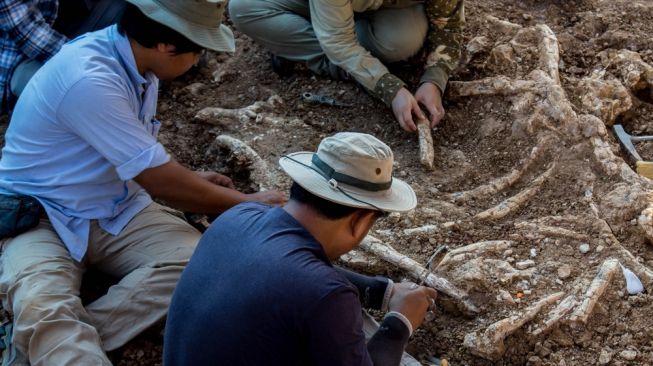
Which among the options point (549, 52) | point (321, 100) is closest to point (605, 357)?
point (549, 52)

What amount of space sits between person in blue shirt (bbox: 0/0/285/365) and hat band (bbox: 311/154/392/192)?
83 cm

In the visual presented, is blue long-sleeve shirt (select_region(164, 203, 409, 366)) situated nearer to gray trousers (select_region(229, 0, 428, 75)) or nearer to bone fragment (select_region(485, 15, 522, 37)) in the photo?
gray trousers (select_region(229, 0, 428, 75))

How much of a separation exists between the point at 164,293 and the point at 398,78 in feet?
5.94

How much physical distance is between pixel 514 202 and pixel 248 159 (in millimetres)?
1266

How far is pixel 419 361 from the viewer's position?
2.88 meters

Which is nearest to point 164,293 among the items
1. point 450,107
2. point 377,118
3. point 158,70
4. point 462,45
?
point 158,70

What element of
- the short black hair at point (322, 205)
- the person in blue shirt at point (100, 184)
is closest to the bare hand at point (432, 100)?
the person in blue shirt at point (100, 184)

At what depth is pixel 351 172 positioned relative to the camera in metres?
2.21

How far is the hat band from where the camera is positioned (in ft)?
7.19

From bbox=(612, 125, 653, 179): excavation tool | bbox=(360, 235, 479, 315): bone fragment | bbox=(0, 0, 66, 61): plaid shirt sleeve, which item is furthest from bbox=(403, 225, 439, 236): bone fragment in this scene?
bbox=(0, 0, 66, 61): plaid shirt sleeve

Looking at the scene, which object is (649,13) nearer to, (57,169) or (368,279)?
(368,279)

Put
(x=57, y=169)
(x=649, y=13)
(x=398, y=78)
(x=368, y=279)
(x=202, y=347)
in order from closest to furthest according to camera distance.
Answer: (x=202, y=347) → (x=368, y=279) → (x=57, y=169) → (x=398, y=78) → (x=649, y=13)

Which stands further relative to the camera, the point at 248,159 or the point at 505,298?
the point at 248,159

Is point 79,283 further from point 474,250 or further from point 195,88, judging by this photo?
point 195,88
